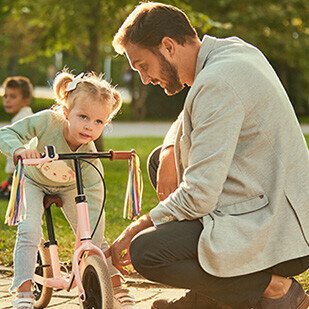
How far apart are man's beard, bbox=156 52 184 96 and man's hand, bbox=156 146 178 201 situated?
604 mm

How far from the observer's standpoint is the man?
4.11 meters

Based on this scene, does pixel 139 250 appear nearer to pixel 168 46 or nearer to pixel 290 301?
pixel 290 301

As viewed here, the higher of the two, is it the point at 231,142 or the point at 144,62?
the point at 144,62

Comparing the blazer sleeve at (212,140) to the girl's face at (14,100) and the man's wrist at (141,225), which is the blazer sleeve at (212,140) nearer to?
the man's wrist at (141,225)

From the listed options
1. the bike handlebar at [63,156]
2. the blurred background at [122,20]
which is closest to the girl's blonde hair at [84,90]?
the bike handlebar at [63,156]

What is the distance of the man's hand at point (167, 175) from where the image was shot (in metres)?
4.86

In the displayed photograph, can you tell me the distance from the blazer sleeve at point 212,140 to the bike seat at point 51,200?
1.09 m

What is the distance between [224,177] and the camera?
162 inches

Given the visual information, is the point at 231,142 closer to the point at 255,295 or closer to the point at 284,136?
the point at 284,136

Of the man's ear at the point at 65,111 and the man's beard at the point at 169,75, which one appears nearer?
the man's beard at the point at 169,75

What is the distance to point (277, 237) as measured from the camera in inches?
165

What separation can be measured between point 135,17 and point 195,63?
0.34 meters

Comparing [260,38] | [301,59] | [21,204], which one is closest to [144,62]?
[21,204]

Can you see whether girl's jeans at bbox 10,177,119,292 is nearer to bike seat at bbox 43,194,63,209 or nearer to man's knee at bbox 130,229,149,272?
bike seat at bbox 43,194,63,209
